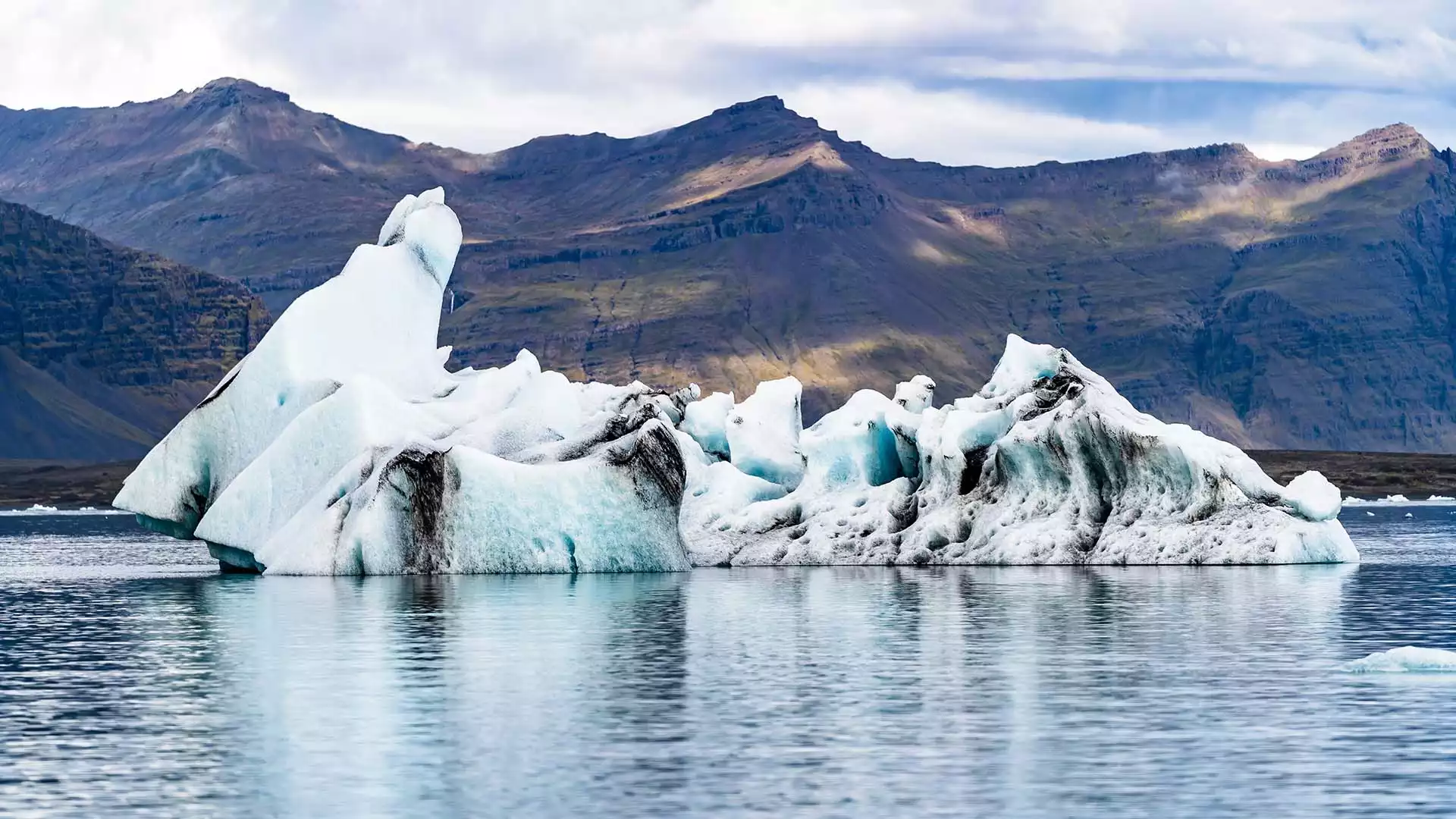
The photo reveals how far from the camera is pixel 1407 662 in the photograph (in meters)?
29.9

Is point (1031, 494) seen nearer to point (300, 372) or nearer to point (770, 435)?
point (770, 435)

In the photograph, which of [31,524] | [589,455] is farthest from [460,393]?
[31,524]

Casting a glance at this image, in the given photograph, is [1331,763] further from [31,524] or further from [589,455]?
[31,524]

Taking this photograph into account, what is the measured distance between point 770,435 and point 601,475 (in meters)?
16.3

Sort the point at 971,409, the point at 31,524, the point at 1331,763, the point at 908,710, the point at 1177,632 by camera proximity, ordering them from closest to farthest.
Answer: the point at 1331,763 < the point at 908,710 < the point at 1177,632 < the point at 971,409 < the point at 31,524

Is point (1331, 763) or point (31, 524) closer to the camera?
point (1331, 763)

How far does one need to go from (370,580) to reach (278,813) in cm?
3206

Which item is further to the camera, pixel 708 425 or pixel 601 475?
pixel 708 425

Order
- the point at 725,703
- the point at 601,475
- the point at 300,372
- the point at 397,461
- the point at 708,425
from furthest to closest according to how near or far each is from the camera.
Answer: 1. the point at 708,425
2. the point at 300,372
3. the point at 601,475
4. the point at 397,461
5. the point at 725,703

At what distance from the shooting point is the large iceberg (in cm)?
5009

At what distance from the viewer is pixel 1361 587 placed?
50.8 meters

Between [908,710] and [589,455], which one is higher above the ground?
[589,455]

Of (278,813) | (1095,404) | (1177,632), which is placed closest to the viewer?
(278,813)

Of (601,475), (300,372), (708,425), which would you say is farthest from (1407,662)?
(708,425)
